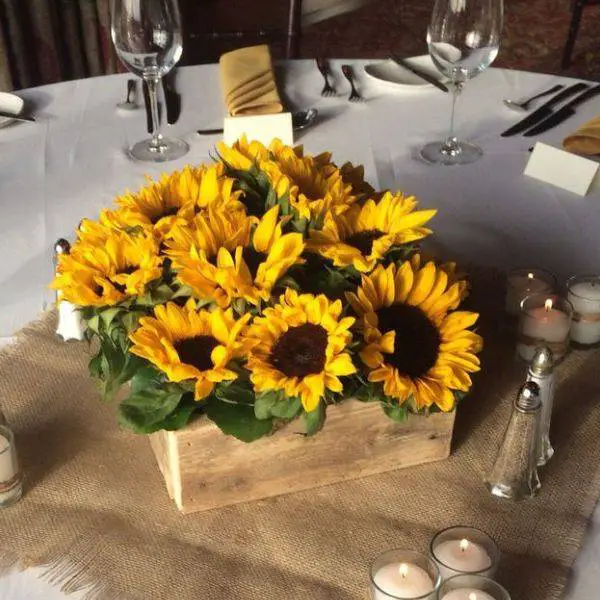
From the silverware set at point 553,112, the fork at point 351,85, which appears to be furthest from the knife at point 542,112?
the fork at point 351,85

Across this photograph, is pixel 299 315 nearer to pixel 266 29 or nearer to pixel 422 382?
pixel 422 382

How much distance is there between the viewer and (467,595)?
1.87 feet

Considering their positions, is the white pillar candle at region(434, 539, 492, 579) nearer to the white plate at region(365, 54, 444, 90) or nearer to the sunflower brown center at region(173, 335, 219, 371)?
the sunflower brown center at region(173, 335, 219, 371)

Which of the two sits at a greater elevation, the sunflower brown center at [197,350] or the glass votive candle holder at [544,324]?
the sunflower brown center at [197,350]

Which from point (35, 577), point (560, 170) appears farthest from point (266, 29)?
point (35, 577)

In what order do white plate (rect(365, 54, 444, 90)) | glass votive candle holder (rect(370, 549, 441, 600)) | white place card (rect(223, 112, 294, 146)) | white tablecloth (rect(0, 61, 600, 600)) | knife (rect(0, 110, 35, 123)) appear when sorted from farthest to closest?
1. white plate (rect(365, 54, 444, 90))
2. knife (rect(0, 110, 35, 123))
3. white place card (rect(223, 112, 294, 146))
4. white tablecloth (rect(0, 61, 600, 600))
5. glass votive candle holder (rect(370, 549, 441, 600))

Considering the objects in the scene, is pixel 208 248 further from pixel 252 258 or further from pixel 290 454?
pixel 290 454

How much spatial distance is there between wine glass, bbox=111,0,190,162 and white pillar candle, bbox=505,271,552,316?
0.49 metres

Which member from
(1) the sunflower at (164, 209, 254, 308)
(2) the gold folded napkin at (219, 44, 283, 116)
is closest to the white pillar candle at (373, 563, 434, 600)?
(1) the sunflower at (164, 209, 254, 308)

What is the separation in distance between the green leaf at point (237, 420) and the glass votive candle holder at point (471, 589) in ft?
0.54

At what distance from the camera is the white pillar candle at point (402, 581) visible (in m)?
0.57

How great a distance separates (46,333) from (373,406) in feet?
1.16

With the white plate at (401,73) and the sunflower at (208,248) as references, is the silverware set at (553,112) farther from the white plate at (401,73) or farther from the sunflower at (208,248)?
the sunflower at (208,248)

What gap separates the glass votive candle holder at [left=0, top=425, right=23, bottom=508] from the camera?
67 cm
